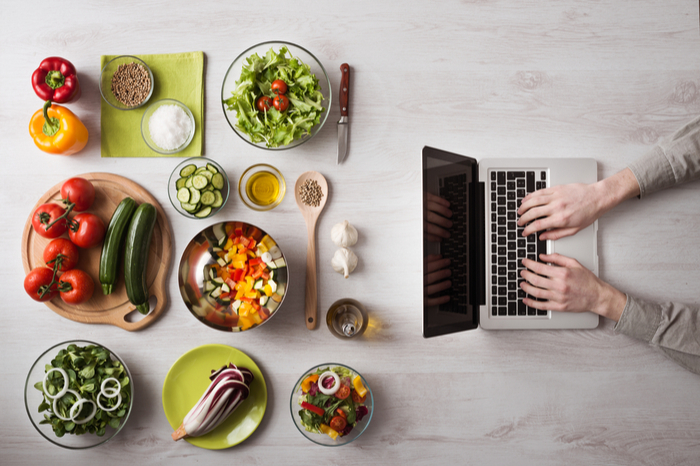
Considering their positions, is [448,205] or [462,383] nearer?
[448,205]

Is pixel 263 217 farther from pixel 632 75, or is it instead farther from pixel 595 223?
pixel 632 75

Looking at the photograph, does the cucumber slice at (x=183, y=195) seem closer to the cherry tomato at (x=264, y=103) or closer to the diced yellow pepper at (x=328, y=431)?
the cherry tomato at (x=264, y=103)

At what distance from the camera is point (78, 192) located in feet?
4.74

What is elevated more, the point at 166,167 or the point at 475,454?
the point at 166,167

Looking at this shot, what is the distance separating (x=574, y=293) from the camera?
1436mm

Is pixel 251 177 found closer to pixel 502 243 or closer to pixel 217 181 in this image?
pixel 217 181

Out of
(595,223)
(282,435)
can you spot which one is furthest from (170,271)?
(595,223)

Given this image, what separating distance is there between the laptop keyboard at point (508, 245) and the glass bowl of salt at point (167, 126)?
44.0 inches

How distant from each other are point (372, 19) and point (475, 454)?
166 cm

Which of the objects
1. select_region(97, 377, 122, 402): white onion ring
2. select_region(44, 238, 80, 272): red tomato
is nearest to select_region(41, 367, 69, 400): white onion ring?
select_region(97, 377, 122, 402): white onion ring

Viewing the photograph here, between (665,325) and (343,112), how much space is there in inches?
54.0

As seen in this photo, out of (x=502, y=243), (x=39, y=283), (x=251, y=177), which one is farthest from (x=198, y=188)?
(x=502, y=243)

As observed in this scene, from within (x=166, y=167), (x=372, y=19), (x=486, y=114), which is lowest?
(x=166, y=167)

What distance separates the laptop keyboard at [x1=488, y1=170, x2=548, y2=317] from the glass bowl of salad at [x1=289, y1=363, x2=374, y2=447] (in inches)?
22.0
